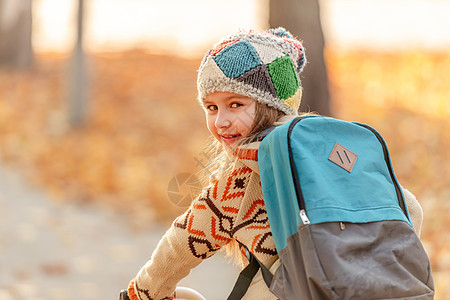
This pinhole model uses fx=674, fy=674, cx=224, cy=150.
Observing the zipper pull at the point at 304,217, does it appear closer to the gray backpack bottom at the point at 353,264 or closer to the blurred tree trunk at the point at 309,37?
the gray backpack bottom at the point at 353,264

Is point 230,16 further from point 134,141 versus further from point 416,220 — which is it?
point 416,220

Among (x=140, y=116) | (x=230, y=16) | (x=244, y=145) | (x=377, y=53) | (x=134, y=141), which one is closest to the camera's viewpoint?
(x=244, y=145)

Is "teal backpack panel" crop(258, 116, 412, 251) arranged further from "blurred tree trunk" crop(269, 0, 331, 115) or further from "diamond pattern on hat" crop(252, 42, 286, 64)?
"blurred tree trunk" crop(269, 0, 331, 115)

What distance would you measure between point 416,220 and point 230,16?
40.7ft

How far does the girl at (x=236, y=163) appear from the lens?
202cm

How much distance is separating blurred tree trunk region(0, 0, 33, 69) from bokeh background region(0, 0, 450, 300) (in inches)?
Result: 0.9

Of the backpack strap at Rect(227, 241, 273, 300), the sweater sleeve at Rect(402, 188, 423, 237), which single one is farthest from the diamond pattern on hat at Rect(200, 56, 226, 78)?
the sweater sleeve at Rect(402, 188, 423, 237)

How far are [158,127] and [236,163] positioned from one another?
8.42 metres

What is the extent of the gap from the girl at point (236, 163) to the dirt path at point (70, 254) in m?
3.39

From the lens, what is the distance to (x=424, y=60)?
11.1 metres

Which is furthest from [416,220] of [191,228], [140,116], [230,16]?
[230,16]

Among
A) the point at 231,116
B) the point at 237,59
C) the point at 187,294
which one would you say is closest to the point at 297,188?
the point at 231,116

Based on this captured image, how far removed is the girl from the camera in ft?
6.63

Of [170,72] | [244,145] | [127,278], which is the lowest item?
[127,278]
